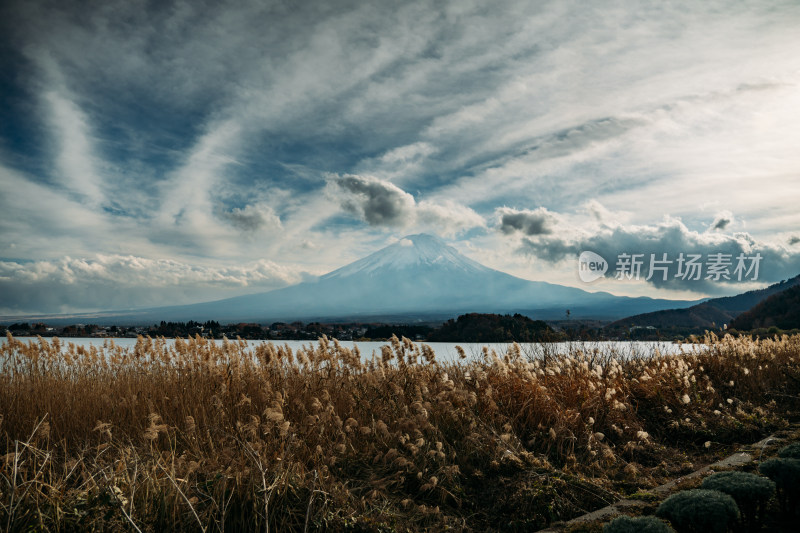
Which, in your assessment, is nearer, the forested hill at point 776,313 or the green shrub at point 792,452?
the green shrub at point 792,452

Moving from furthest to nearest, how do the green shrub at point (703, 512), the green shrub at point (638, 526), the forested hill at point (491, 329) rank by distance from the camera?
1. the forested hill at point (491, 329)
2. the green shrub at point (703, 512)
3. the green shrub at point (638, 526)

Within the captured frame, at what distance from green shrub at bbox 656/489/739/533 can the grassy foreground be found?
3.47ft

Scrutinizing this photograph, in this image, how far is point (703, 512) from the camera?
3.27 meters

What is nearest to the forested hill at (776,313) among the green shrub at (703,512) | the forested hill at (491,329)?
the forested hill at (491,329)

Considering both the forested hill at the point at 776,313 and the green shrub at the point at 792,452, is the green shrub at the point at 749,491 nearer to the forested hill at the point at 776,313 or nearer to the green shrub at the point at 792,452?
the green shrub at the point at 792,452

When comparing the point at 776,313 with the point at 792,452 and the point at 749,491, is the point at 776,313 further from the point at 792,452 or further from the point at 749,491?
the point at 749,491

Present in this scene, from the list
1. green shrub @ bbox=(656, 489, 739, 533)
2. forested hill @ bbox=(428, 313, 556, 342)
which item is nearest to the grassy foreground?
green shrub @ bbox=(656, 489, 739, 533)

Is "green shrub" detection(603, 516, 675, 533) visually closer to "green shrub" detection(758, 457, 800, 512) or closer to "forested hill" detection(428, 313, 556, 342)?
"green shrub" detection(758, 457, 800, 512)

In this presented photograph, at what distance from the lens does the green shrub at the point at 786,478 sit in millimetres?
3748

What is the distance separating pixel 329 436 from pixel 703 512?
3.52 metres

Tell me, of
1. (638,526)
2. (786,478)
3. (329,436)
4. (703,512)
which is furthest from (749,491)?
(329,436)

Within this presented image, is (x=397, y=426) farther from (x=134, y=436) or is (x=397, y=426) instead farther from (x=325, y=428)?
(x=134, y=436)

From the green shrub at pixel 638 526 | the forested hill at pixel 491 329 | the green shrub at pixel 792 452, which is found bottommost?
the green shrub at pixel 638 526

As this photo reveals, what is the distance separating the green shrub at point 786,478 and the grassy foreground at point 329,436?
4.38 feet
